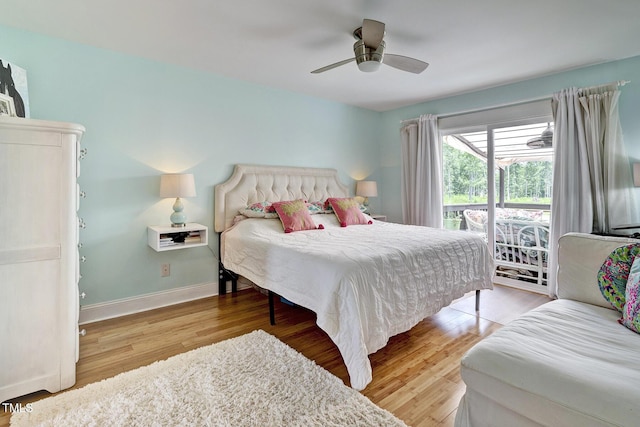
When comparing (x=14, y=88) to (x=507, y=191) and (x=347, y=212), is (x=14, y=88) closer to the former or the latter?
(x=347, y=212)

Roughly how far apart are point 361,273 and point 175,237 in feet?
6.52

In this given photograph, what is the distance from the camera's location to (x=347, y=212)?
3652mm

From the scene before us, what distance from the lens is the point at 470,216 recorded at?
4.23 meters

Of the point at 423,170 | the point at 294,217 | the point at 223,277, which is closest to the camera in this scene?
the point at 294,217

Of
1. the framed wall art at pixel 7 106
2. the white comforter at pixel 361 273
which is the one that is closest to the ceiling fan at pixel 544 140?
the white comforter at pixel 361 273

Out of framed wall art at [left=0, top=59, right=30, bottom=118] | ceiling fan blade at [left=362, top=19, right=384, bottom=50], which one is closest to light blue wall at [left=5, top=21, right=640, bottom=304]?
framed wall art at [left=0, top=59, right=30, bottom=118]

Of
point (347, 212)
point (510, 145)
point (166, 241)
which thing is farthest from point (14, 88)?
point (510, 145)

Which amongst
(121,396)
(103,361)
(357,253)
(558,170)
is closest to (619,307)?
(357,253)

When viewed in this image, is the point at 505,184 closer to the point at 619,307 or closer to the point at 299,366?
the point at 619,307

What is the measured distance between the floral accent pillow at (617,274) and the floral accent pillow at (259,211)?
266 centimetres

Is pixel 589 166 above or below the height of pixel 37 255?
above

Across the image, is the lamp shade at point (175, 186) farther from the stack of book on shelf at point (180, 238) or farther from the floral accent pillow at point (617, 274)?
the floral accent pillow at point (617, 274)

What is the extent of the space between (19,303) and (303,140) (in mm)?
3179

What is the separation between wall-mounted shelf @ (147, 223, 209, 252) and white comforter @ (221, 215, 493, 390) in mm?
316
